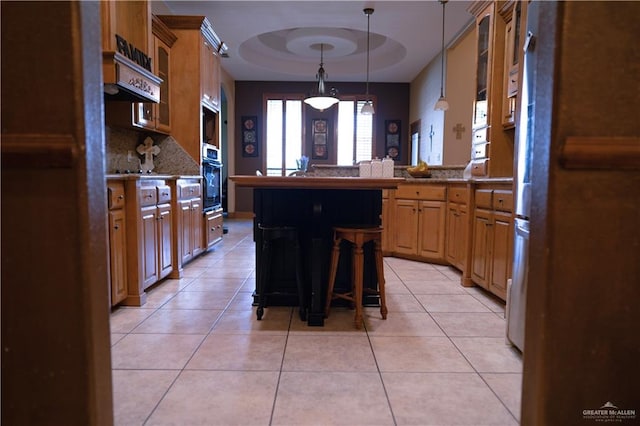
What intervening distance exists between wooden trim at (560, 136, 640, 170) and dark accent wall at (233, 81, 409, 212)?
26.4ft

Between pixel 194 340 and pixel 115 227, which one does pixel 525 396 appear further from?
pixel 115 227

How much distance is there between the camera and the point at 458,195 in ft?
12.0

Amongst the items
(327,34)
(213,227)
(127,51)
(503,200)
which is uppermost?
(327,34)

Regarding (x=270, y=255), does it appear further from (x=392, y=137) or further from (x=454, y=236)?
(x=392, y=137)

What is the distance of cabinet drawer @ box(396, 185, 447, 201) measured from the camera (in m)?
4.00

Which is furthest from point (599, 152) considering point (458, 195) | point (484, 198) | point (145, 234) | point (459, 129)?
point (459, 129)

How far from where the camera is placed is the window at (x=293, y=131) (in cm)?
884

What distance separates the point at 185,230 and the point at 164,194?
0.59m

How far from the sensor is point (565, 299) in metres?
0.95

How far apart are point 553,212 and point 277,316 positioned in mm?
1904

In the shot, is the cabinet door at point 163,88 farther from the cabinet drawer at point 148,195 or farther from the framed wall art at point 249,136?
the framed wall art at point 249,136

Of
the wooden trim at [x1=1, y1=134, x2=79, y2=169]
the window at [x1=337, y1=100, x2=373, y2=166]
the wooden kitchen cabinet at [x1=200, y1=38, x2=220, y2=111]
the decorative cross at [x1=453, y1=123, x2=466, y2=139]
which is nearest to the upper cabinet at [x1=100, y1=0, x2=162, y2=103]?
the wooden kitchen cabinet at [x1=200, y1=38, x2=220, y2=111]

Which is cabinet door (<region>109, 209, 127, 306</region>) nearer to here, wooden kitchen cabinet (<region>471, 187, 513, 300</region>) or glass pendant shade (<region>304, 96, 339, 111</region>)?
wooden kitchen cabinet (<region>471, 187, 513, 300</region>)

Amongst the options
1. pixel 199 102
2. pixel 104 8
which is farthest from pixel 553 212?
pixel 199 102
